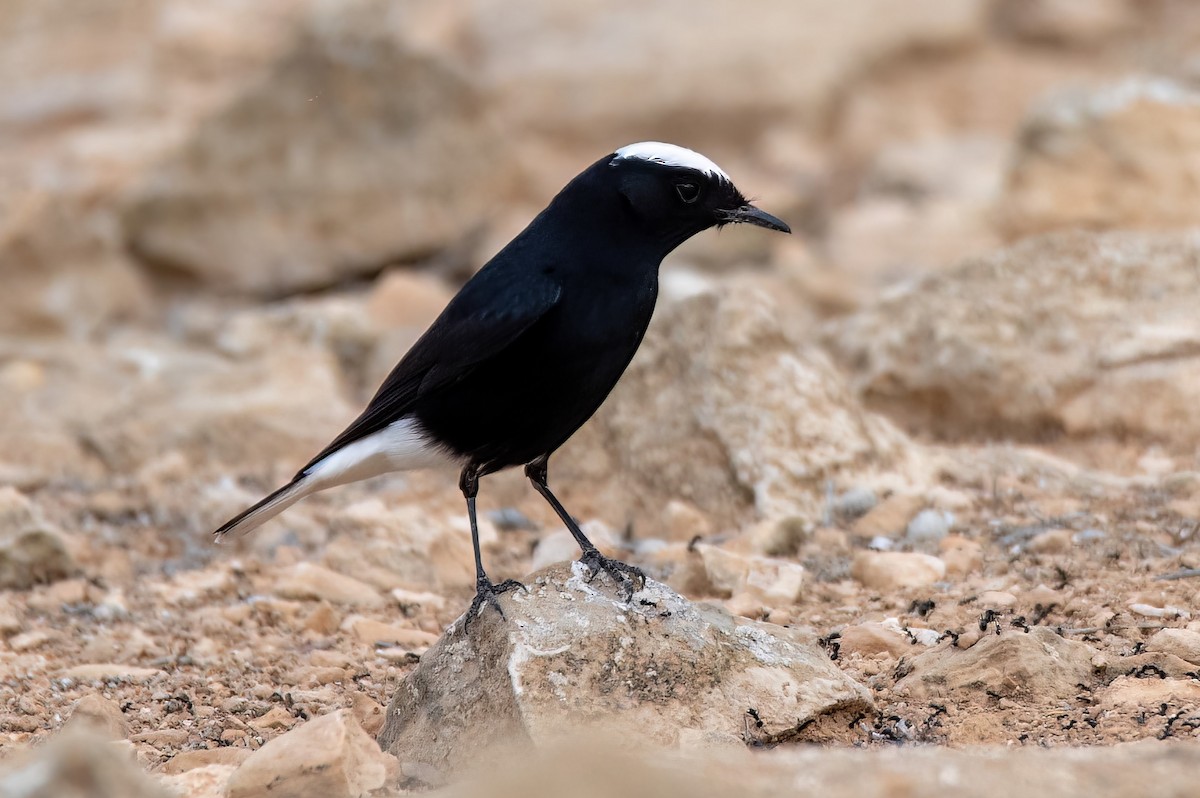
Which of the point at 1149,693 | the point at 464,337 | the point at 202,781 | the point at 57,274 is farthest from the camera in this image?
the point at 57,274

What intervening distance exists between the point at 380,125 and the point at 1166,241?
22.8ft

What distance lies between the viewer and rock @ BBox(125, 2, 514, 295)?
12.5 metres

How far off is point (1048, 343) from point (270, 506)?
14.0 ft

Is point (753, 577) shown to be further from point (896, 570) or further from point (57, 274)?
point (57, 274)

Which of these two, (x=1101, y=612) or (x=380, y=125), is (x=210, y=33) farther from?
(x=1101, y=612)

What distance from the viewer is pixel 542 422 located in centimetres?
526

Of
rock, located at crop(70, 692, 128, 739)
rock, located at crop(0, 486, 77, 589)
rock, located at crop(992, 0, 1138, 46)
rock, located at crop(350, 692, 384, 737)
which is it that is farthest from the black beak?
rock, located at crop(992, 0, 1138, 46)

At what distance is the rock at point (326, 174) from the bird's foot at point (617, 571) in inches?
303

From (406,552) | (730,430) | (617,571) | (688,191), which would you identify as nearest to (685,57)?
(730,430)

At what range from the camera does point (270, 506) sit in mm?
5891

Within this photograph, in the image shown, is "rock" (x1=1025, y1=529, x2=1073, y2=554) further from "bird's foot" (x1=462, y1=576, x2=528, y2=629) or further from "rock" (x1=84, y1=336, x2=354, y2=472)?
"rock" (x1=84, y1=336, x2=354, y2=472)

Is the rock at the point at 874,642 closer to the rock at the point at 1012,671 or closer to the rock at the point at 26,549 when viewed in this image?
the rock at the point at 1012,671

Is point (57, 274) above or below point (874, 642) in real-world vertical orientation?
below

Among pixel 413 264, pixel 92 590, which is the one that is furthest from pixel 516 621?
pixel 413 264
